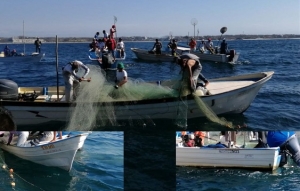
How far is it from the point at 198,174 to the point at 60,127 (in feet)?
5.23

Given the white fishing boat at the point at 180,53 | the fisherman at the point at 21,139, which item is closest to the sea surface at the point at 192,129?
the fisherman at the point at 21,139

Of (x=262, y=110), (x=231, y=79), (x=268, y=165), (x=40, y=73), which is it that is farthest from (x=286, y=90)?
(x=40, y=73)

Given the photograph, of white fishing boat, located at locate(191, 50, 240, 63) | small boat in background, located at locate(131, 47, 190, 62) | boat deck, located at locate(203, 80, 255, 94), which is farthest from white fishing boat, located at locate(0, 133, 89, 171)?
small boat in background, located at locate(131, 47, 190, 62)

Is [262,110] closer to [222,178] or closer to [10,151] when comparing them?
[222,178]

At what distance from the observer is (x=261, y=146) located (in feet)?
10.5

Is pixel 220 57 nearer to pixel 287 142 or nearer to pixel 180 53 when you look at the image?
pixel 180 53

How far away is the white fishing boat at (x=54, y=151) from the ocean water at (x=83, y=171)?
41 millimetres

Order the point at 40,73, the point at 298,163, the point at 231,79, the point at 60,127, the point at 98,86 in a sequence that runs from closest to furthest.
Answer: the point at 298,163 → the point at 98,86 → the point at 60,127 → the point at 231,79 → the point at 40,73

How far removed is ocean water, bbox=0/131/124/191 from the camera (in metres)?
3.22

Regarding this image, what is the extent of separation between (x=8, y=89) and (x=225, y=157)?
6.21 feet

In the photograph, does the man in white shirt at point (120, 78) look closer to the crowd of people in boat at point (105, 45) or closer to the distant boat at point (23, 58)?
the crowd of people in boat at point (105, 45)

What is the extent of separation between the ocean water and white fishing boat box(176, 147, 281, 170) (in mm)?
460

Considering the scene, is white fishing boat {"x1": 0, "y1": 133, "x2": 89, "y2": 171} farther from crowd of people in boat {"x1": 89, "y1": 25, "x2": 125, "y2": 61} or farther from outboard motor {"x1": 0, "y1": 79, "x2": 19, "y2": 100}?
crowd of people in boat {"x1": 89, "y1": 25, "x2": 125, "y2": 61}

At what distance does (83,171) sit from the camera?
3314 mm
